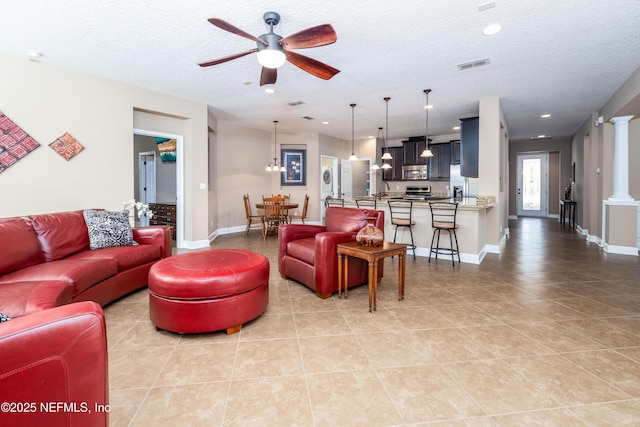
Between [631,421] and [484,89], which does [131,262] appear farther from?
[484,89]

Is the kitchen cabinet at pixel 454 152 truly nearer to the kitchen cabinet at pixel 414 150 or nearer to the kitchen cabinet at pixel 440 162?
the kitchen cabinet at pixel 440 162

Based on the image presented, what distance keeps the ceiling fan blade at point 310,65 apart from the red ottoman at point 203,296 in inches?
75.0

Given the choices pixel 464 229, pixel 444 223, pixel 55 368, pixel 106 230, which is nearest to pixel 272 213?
pixel 444 223

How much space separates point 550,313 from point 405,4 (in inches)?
118

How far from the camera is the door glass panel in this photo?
1073cm

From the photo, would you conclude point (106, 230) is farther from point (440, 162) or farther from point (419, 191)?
point (440, 162)

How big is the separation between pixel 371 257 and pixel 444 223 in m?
2.49

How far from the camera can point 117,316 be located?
2682 mm

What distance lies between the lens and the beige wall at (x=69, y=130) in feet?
12.1

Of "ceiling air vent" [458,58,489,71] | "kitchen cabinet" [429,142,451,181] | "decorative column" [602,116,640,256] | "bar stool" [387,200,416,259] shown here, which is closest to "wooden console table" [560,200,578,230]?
"decorative column" [602,116,640,256]

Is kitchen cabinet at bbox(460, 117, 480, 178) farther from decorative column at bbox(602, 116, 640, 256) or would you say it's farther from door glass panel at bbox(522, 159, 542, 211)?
door glass panel at bbox(522, 159, 542, 211)

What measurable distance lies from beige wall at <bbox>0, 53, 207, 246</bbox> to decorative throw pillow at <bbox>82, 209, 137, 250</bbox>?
1183mm

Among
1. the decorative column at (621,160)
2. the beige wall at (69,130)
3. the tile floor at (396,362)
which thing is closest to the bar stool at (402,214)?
the tile floor at (396,362)

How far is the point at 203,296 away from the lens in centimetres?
224
